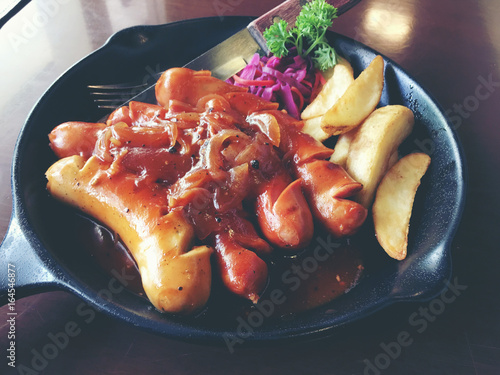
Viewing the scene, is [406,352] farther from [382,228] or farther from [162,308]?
[162,308]

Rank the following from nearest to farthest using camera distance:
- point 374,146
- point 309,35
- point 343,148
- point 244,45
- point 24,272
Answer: point 24,272, point 374,146, point 343,148, point 309,35, point 244,45

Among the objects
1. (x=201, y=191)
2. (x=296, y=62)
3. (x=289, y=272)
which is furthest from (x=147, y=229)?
(x=296, y=62)

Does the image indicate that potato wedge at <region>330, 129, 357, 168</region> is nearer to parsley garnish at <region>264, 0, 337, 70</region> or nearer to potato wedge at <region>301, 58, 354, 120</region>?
potato wedge at <region>301, 58, 354, 120</region>

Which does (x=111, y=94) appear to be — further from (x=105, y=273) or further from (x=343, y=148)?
(x=343, y=148)

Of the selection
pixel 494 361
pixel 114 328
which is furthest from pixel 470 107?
pixel 114 328

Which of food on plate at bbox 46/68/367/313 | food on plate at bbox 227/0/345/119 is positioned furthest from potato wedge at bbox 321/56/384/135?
food on plate at bbox 227/0/345/119

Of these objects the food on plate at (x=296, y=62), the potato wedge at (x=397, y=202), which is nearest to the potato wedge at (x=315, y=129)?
the food on plate at (x=296, y=62)
